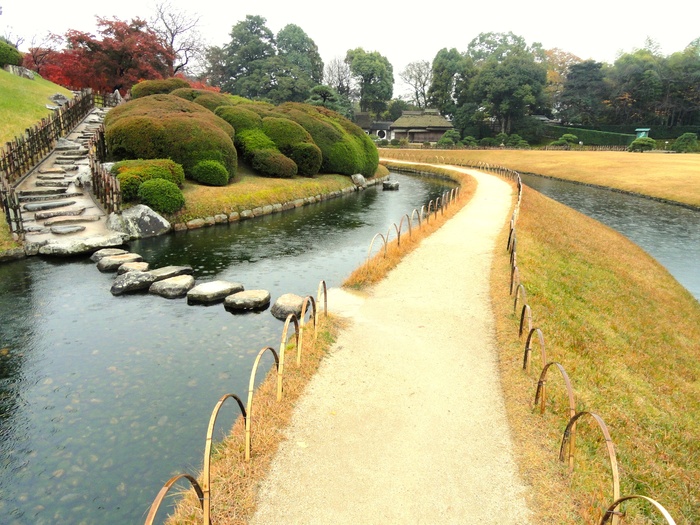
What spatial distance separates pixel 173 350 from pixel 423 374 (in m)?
5.15

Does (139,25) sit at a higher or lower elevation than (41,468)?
higher

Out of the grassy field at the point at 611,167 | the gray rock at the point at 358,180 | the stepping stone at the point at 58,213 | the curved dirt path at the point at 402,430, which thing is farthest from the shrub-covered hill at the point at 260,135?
the grassy field at the point at 611,167

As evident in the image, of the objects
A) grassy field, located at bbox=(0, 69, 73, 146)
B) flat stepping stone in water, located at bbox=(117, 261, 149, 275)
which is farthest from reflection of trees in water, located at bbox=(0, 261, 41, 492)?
grassy field, located at bbox=(0, 69, 73, 146)

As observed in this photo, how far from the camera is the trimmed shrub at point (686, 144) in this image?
5692 cm

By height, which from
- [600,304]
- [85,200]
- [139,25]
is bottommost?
[600,304]

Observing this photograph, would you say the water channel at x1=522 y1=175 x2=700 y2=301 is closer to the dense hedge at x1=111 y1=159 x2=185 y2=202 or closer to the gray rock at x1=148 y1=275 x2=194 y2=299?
the gray rock at x1=148 y1=275 x2=194 y2=299

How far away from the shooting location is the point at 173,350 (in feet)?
28.7

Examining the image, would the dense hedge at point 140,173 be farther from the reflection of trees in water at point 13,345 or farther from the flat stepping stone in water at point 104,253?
the reflection of trees in water at point 13,345

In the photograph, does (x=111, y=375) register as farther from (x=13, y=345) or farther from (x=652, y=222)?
(x=652, y=222)

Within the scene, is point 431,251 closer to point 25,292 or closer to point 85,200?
point 25,292

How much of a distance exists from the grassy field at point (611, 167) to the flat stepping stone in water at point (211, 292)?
33.1 m

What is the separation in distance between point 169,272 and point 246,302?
135 inches

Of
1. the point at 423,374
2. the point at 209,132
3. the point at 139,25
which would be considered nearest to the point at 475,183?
the point at 209,132

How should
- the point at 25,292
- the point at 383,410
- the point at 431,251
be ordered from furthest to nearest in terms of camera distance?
the point at 431,251 → the point at 25,292 → the point at 383,410
